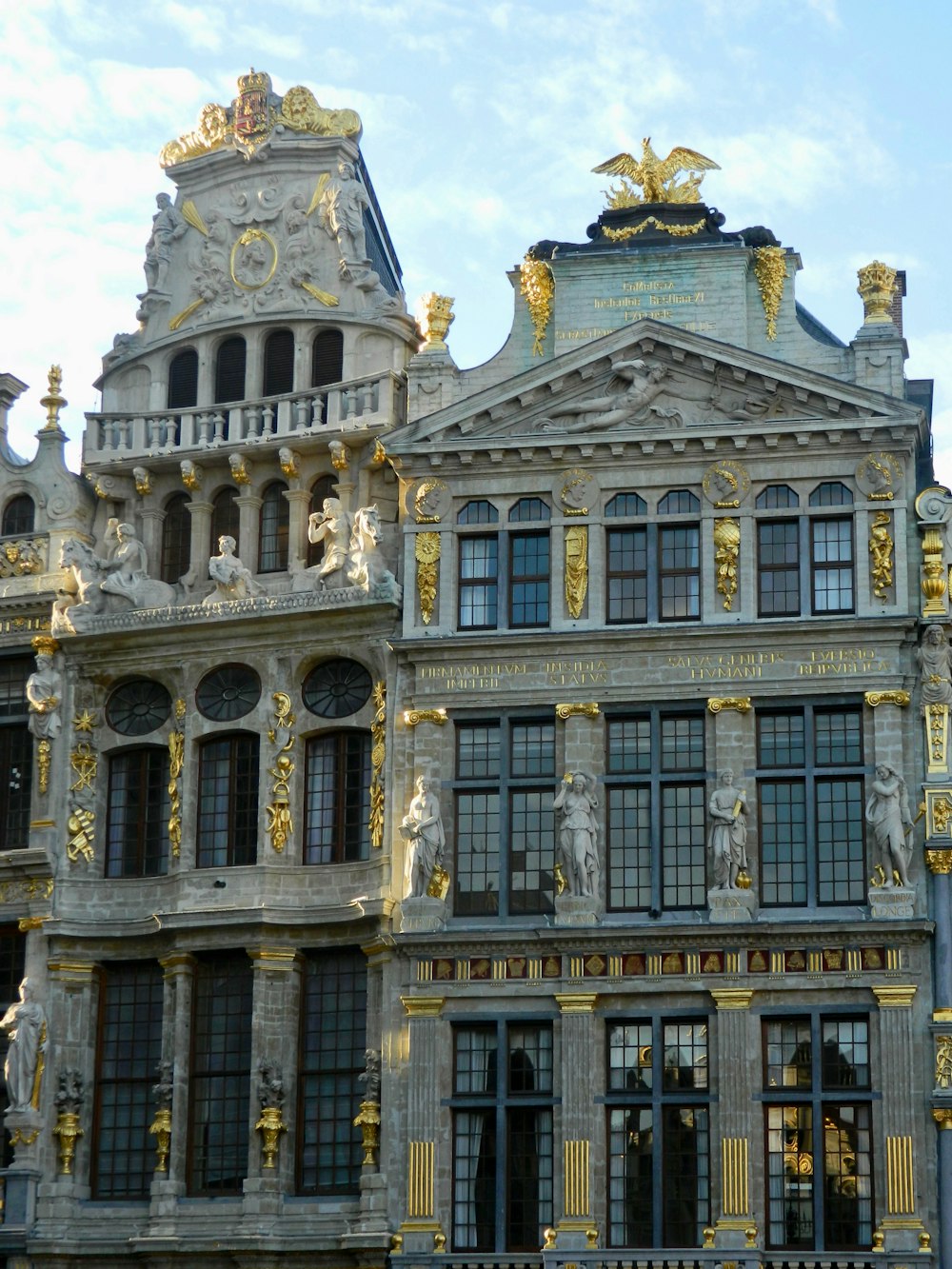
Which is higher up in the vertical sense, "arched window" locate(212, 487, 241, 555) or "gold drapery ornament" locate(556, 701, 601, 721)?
"arched window" locate(212, 487, 241, 555)

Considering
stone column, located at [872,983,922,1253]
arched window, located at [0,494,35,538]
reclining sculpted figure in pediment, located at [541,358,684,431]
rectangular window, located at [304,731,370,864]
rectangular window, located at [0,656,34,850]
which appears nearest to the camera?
stone column, located at [872,983,922,1253]

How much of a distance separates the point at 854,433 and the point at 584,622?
571 cm

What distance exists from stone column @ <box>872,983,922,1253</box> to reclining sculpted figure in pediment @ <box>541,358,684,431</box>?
1098 cm

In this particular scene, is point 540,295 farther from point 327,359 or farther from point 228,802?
point 228,802

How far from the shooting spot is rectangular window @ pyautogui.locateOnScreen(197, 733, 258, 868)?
51.4 metres

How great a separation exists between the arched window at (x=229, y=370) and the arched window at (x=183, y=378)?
1.59 ft

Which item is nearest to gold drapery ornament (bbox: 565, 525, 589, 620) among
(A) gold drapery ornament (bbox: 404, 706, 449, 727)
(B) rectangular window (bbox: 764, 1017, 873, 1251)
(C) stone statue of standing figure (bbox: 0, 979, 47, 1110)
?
(A) gold drapery ornament (bbox: 404, 706, 449, 727)

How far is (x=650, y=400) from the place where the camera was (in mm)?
50562

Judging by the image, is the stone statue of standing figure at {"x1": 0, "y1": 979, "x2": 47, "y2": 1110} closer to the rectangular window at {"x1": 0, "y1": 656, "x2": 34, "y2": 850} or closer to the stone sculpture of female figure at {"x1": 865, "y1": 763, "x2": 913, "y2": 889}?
the rectangular window at {"x1": 0, "y1": 656, "x2": 34, "y2": 850}

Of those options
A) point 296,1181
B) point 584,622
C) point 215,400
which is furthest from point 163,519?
point 296,1181

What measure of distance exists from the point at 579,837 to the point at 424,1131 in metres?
5.58

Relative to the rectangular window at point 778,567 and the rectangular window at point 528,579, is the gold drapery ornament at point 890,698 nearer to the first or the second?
the rectangular window at point 778,567

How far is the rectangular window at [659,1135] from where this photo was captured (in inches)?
1853

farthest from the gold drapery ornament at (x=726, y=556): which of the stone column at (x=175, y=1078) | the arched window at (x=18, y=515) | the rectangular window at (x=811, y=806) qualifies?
the arched window at (x=18, y=515)
